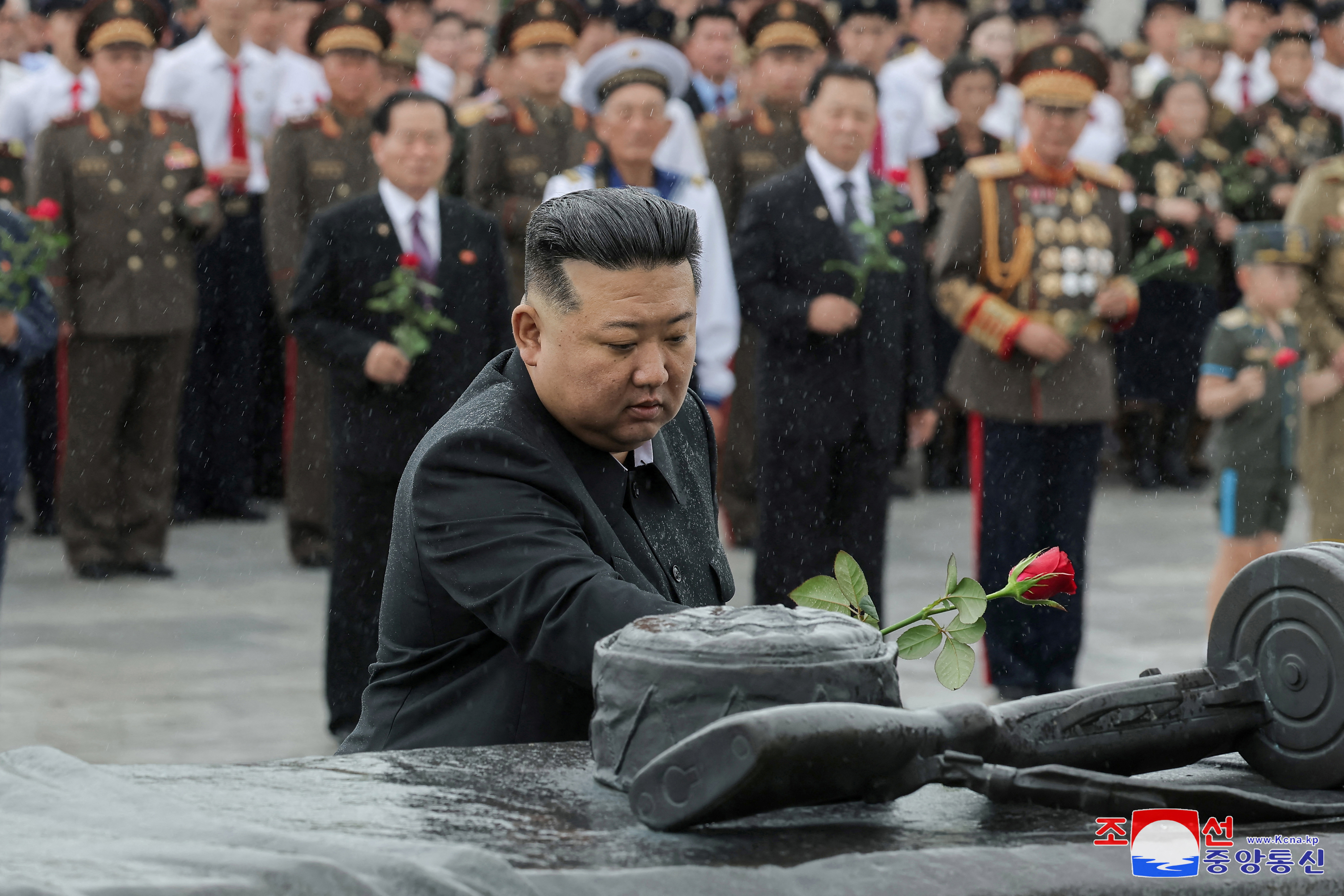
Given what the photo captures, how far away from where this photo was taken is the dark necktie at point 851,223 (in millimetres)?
6676

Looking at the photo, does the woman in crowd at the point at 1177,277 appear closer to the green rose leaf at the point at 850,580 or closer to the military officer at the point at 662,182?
the military officer at the point at 662,182

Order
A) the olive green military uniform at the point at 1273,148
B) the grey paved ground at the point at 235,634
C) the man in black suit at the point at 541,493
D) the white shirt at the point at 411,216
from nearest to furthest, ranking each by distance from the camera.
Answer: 1. the man in black suit at the point at 541,493
2. the grey paved ground at the point at 235,634
3. the white shirt at the point at 411,216
4. the olive green military uniform at the point at 1273,148

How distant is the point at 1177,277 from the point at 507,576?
921 centimetres

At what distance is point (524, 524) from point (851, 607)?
16.4 inches

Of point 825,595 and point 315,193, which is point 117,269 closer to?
point 315,193

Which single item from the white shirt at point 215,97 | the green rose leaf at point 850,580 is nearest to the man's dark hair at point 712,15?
the white shirt at point 215,97

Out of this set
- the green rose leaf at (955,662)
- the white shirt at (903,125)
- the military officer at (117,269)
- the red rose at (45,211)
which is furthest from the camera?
the white shirt at (903,125)

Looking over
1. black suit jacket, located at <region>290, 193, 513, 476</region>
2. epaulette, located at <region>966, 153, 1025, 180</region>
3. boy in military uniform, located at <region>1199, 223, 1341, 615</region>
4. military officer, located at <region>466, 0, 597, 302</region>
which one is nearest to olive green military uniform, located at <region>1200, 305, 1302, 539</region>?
boy in military uniform, located at <region>1199, 223, 1341, 615</region>

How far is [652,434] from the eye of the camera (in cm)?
256

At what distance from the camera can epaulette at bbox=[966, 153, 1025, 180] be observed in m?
6.45

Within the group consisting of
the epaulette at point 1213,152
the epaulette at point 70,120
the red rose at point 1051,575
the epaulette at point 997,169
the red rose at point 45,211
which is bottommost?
the red rose at point 1051,575

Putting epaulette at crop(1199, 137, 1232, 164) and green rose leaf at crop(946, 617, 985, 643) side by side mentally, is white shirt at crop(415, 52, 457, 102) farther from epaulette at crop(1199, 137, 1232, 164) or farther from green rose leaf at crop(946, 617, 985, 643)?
green rose leaf at crop(946, 617, 985, 643)

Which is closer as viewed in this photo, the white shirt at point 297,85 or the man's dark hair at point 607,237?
the man's dark hair at point 607,237

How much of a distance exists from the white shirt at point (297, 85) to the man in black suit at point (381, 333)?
328cm
